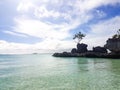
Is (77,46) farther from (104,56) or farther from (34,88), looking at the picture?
(34,88)

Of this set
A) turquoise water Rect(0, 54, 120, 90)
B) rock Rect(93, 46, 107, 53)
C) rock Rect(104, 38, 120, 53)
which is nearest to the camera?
turquoise water Rect(0, 54, 120, 90)

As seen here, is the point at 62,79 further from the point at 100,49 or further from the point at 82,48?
the point at 82,48

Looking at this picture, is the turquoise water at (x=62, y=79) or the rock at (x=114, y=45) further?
the rock at (x=114, y=45)

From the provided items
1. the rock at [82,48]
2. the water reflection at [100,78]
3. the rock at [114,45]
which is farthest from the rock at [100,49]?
the water reflection at [100,78]

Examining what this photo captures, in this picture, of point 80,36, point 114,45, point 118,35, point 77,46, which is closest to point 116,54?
point 114,45

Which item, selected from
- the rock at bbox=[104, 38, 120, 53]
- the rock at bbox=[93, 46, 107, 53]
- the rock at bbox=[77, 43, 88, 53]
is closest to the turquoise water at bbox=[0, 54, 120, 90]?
the rock at bbox=[104, 38, 120, 53]

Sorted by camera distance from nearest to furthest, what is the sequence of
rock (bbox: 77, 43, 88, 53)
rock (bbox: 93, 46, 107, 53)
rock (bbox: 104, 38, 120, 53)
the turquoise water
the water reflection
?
1. the water reflection
2. the turquoise water
3. rock (bbox: 104, 38, 120, 53)
4. rock (bbox: 93, 46, 107, 53)
5. rock (bbox: 77, 43, 88, 53)

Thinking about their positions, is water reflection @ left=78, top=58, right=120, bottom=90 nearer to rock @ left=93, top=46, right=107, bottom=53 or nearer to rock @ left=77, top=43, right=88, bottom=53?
rock @ left=93, top=46, right=107, bottom=53

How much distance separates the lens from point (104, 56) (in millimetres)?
98812

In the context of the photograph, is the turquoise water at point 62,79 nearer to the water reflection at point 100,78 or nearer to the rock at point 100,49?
the water reflection at point 100,78

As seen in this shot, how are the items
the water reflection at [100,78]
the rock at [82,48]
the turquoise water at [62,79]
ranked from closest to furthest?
the water reflection at [100,78] → the turquoise water at [62,79] → the rock at [82,48]

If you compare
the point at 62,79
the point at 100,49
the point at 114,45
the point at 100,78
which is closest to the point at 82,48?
the point at 100,49

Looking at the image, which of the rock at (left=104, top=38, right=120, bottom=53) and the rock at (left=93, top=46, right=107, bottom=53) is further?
the rock at (left=93, top=46, right=107, bottom=53)

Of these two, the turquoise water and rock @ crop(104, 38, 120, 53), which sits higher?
rock @ crop(104, 38, 120, 53)
